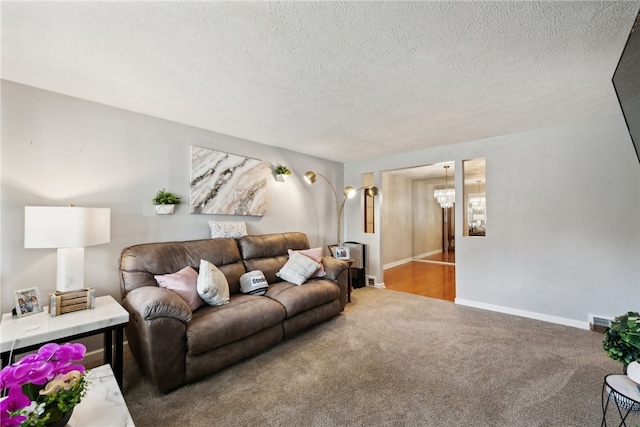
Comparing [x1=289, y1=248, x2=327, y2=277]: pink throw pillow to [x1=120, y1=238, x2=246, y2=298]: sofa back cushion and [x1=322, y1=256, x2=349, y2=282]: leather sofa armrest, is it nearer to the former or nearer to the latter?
[x1=322, y1=256, x2=349, y2=282]: leather sofa armrest

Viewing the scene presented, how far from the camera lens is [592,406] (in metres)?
1.77

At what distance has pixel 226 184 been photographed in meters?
3.38

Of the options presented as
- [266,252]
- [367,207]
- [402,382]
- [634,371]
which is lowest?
[402,382]

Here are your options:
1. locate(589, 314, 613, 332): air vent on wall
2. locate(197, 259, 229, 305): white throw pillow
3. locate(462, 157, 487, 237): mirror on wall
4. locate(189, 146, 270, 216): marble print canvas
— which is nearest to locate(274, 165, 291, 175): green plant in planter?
locate(189, 146, 270, 216): marble print canvas

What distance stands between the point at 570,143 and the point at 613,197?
0.73 metres

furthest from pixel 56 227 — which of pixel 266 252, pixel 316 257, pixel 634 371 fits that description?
pixel 634 371

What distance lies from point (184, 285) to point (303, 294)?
44.9 inches

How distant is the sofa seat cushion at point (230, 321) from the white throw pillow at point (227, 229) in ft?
2.90

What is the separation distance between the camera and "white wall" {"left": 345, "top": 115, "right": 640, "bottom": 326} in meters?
2.84

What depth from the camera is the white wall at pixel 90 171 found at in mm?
2078

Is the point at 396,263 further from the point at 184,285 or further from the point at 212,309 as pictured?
the point at 184,285

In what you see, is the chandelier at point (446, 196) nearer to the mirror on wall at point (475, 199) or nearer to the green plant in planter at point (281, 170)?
the mirror on wall at point (475, 199)

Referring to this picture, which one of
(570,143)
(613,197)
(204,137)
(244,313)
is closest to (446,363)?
(244,313)

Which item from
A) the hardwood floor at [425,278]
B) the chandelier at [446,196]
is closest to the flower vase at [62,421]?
the hardwood floor at [425,278]
